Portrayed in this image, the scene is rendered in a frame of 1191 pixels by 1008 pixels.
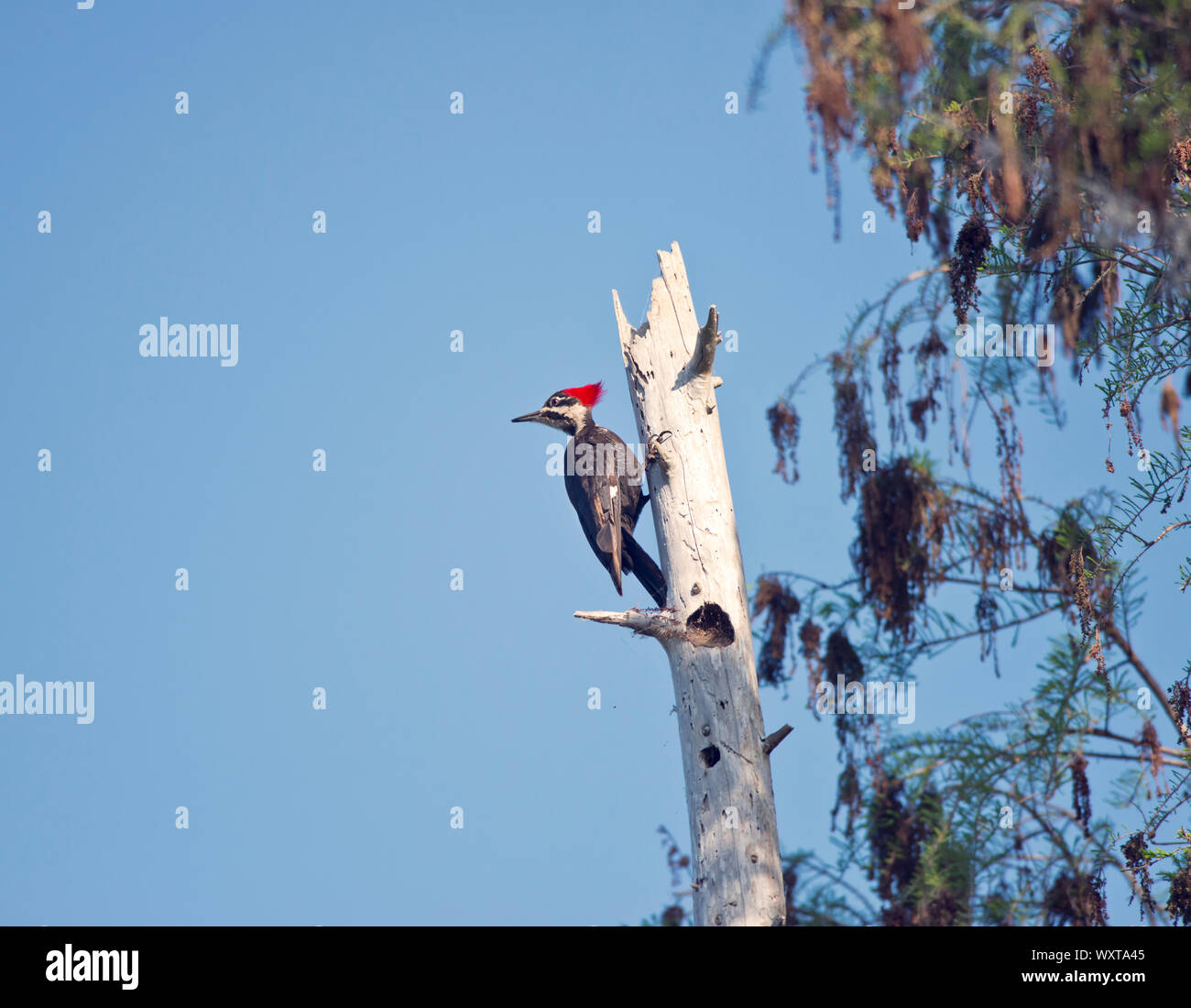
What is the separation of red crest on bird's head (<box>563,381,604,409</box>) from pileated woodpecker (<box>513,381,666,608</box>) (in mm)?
12

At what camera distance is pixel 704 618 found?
15.2ft

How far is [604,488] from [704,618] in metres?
1.68

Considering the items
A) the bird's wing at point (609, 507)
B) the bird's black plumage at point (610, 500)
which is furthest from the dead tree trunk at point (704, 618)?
the bird's black plumage at point (610, 500)

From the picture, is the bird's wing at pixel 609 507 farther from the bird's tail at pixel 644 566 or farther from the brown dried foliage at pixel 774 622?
the brown dried foliage at pixel 774 622

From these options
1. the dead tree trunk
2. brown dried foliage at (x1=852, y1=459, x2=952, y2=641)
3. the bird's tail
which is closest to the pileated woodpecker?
the bird's tail

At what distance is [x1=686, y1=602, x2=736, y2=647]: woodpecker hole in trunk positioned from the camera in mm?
4598

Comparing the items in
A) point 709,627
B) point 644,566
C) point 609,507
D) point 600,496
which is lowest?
point 709,627

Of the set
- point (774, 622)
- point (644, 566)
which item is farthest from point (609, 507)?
point (774, 622)

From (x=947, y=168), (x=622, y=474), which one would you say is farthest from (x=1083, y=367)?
(x=622, y=474)

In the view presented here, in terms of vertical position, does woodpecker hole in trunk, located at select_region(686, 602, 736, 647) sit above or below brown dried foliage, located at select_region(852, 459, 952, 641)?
below

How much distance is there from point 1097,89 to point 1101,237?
0.73m

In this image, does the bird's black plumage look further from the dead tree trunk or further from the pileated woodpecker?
the dead tree trunk

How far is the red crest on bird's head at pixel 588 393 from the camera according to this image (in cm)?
714

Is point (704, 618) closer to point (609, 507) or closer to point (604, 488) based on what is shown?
point (609, 507)
